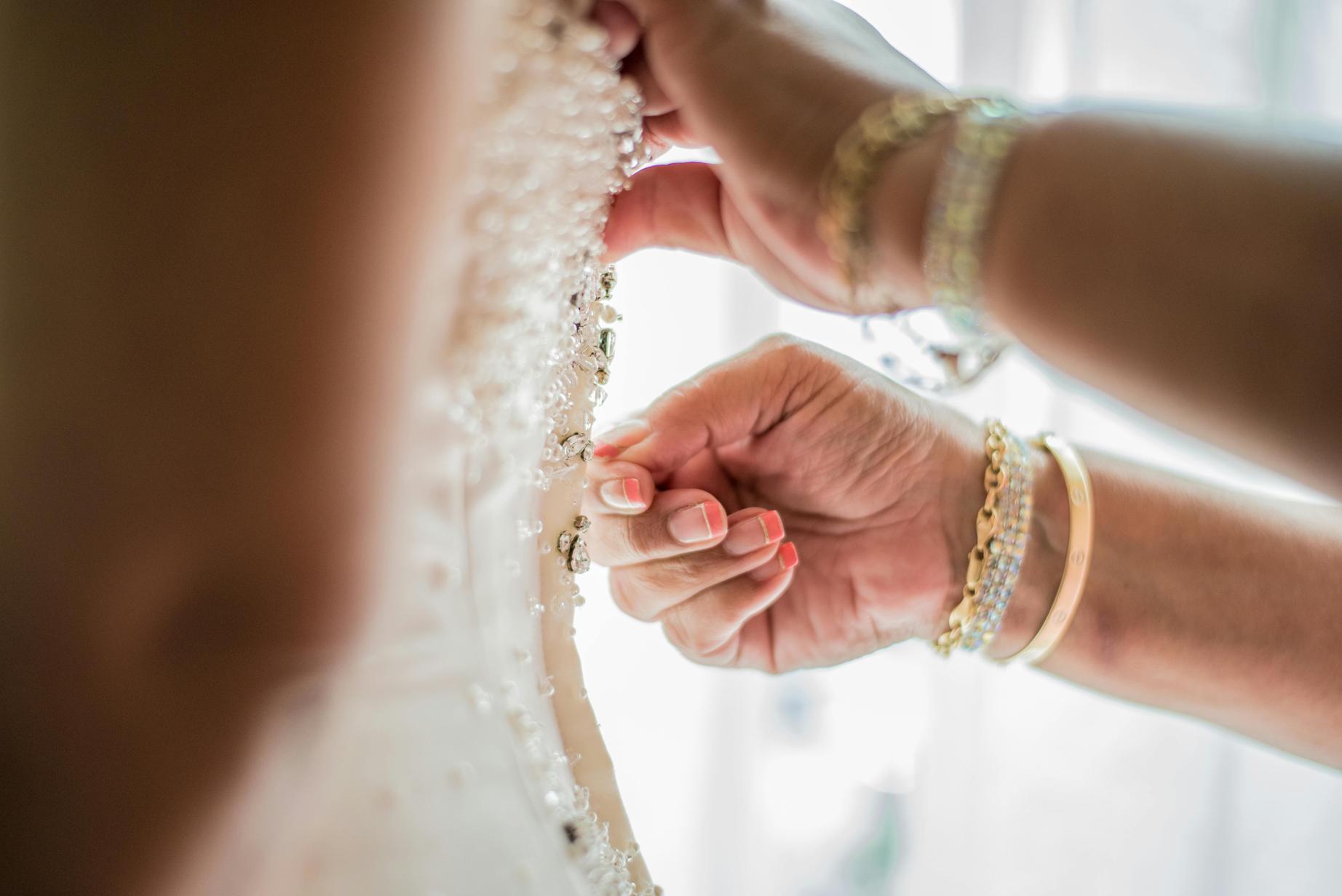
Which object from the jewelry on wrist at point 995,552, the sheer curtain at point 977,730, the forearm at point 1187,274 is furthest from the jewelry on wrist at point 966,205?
the sheer curtain at point 977,730

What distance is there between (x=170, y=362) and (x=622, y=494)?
0.37 meters

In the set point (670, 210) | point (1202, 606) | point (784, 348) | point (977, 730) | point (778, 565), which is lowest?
point (977, 730)

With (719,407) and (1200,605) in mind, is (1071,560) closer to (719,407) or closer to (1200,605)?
(1200,605)

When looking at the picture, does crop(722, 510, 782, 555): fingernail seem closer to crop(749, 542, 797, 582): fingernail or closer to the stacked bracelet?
crop(749, 542, 797, 582): fingernail

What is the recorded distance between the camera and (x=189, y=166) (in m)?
0.36

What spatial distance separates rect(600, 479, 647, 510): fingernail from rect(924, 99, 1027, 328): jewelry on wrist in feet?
1.07

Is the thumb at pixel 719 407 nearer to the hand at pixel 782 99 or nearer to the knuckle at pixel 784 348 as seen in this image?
the knuckle at pixel 784 348

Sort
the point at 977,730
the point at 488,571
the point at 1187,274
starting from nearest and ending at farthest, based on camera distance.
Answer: the point at 1187,274, the point at 488,571, the point at 977,730

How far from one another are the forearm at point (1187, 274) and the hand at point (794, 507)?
0.36 metres

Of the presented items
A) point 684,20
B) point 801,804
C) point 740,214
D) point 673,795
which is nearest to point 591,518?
point 740,214

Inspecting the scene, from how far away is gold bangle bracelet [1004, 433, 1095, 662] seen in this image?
0.78m

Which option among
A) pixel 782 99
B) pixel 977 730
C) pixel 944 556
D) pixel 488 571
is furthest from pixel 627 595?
pixel 977 730

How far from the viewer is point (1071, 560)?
78 centimetres

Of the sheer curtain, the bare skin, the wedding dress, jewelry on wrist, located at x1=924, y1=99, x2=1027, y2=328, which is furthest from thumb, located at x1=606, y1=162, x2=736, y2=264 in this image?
the sheer curtain
